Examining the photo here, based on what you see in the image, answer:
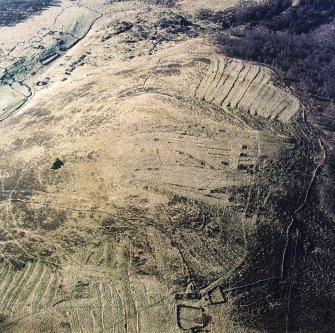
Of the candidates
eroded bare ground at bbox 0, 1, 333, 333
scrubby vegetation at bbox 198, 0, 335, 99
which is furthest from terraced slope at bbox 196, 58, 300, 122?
scrubby vegetation at bbox 198, 0, 335, 99

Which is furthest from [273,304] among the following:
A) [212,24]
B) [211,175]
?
[212,24]

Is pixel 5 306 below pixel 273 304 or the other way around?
the other way around

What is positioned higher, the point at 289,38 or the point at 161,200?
the point at 289,38

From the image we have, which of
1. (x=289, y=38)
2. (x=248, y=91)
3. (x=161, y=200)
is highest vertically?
(x=289, y=38)

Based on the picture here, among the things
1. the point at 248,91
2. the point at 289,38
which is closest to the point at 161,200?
the point at 248,91

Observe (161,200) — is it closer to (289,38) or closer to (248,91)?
(248,91)

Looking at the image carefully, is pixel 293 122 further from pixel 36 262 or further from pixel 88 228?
pixel 36 262
